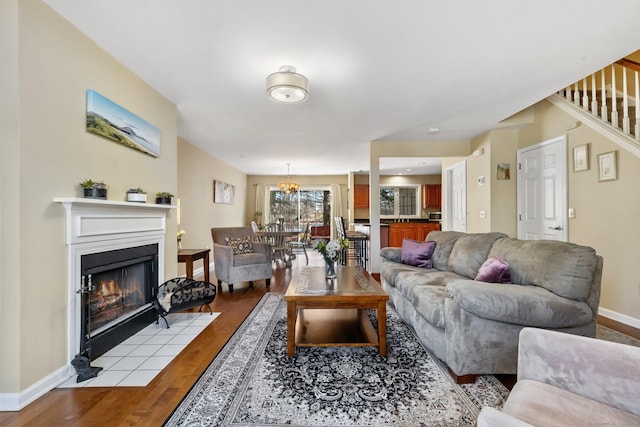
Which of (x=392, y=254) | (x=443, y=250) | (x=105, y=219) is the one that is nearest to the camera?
(x=105, y=219)

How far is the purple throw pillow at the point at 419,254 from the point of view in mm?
3521

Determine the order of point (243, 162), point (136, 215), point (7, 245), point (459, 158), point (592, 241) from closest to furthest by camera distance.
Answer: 1. point (7, 245)
2. point (136, 215)
3. point (592, 241)
4. point (459, 158)
5. point (243, 162)

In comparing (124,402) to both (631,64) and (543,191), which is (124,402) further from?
(631,64)

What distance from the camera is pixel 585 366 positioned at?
1.12 metres

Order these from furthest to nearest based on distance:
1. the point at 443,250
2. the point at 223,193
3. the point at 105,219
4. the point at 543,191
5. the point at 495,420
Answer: the point at 223,193 → the point at 543,191 → the point at 443,250 → the point at 105,219 → the point at 495,420

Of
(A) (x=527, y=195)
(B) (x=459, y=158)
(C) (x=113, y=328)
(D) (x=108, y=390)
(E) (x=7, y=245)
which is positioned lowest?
(D) (x=108, y=390)

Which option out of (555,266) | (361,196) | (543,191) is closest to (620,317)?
(543,191)

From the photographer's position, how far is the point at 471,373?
1.90m

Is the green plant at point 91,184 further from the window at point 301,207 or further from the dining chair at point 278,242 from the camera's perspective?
the window at point 301,207

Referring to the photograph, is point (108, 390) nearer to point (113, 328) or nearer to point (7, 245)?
point (113, 328)

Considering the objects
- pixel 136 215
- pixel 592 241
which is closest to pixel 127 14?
pixel 136 215

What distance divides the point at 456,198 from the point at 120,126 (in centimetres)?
566

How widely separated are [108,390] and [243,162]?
586cm

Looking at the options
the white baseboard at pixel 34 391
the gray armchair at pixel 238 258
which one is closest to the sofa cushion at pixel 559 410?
the white baseboard at pixel 34 391
